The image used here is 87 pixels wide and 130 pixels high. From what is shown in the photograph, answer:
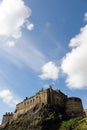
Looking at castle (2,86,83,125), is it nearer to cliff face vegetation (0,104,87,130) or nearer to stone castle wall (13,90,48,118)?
stone castle wall (13,90,48,118)

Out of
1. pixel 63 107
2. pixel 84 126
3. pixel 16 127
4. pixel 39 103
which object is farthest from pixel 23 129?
pixel 84 126

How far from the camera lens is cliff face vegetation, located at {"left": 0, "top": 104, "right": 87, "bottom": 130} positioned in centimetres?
10176

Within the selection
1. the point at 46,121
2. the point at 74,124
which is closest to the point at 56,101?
the point at 46,121

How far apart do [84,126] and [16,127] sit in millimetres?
35748

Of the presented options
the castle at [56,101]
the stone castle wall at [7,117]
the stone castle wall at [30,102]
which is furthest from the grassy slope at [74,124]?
the stone castle wall at [7,117]

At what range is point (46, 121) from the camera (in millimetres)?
107062

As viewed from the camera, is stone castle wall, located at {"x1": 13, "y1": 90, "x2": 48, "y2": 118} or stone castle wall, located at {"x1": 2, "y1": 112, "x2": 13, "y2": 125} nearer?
stone castle wall, located at {"x1": 13, "y1": 90, "x2": 48, "y2": 118}

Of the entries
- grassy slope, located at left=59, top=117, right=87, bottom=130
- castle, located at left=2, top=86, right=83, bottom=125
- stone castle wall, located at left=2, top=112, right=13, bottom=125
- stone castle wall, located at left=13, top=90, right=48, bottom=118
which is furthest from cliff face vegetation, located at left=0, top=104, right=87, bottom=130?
stone castle wall, located at left=2, top=112, right=13, bottom=125

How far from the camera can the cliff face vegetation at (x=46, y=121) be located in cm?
10176

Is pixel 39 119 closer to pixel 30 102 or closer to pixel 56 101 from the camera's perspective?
pixel 56 101

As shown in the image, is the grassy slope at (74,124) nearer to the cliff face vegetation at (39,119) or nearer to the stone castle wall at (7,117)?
the cliff face vegetation at (39,119)

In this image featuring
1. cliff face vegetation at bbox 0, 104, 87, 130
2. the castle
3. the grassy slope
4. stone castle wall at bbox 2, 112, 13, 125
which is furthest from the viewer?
stone castle wall at bbox 2, 112, 13, 125

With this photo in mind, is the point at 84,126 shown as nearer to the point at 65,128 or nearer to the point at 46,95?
the point at 65,128

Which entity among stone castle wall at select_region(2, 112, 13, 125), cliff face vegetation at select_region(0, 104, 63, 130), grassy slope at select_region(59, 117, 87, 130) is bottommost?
grassy slope at select_region(59, 117, 87, 130)
